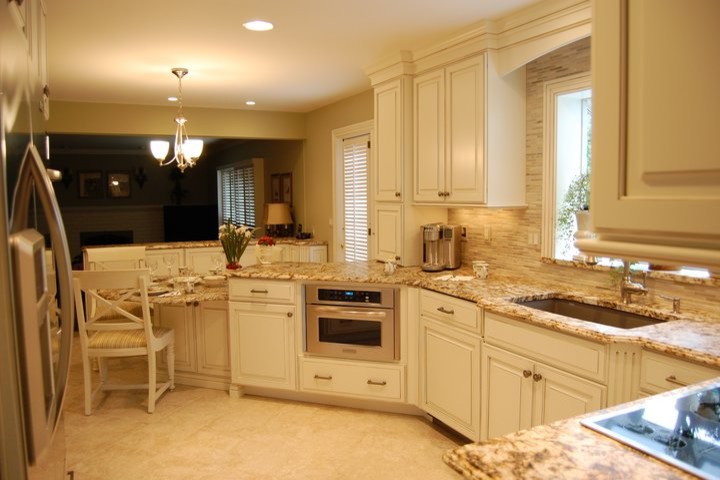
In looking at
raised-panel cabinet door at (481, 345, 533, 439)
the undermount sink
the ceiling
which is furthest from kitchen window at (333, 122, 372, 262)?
raised-panel cabinet door at (481, 345, 533, 439)

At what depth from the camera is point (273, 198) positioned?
815cm

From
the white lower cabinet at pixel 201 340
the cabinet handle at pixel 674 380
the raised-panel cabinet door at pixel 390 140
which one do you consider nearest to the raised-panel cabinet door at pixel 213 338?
the white lower cabinet at pixel 201 340

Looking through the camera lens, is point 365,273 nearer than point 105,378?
Yes

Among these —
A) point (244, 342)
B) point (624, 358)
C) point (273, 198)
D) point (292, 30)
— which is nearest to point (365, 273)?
point (244, 342)

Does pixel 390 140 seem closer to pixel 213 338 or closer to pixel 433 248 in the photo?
pixel 433 248

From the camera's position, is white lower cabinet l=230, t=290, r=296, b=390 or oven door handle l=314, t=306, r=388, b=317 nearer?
oven door handle l=314, t=306, r=388, b=317

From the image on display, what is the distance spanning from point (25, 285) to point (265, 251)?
372cm

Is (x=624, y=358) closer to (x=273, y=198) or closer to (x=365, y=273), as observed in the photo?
(x=365, y=273)

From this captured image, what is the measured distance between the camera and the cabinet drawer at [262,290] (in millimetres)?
3898

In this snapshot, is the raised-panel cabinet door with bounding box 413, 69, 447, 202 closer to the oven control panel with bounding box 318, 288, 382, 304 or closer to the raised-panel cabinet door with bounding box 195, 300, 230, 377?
the oven control panel with bounding box 318, 288, 382, 304

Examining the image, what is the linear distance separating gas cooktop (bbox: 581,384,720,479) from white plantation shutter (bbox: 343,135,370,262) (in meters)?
4.36

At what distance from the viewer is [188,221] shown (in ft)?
36.9

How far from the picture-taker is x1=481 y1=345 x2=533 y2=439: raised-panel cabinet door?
2715 millimetres

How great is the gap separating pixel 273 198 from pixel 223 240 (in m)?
3.78
